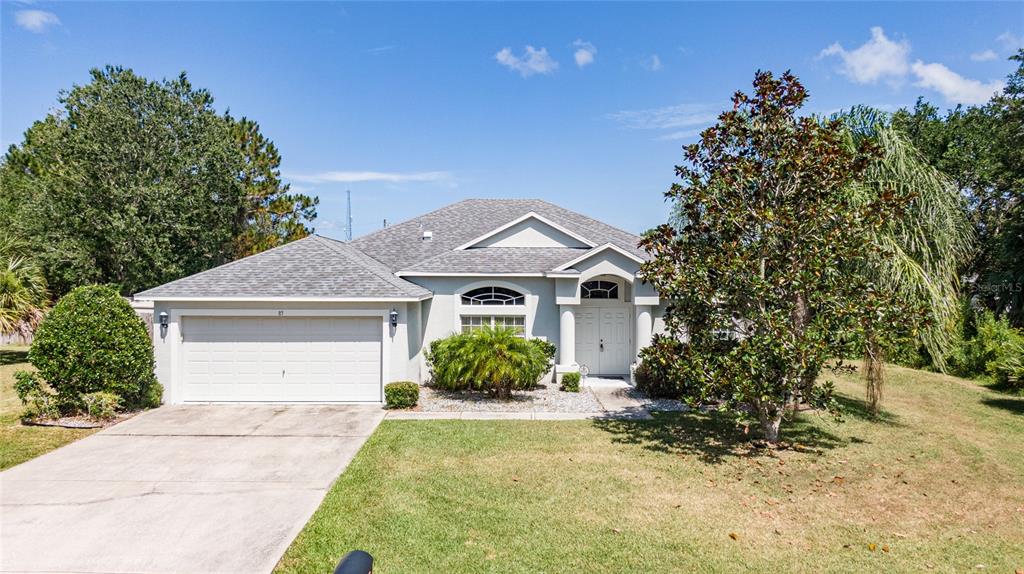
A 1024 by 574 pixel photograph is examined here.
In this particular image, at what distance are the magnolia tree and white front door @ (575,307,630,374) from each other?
20.6 feet

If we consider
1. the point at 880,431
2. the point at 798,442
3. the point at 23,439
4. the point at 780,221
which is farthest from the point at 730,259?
the point at 23,439

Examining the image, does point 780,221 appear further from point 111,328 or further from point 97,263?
point 97,263

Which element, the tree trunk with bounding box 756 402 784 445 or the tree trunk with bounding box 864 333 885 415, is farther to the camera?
the tree trunk with bounding box 864 333 885 415

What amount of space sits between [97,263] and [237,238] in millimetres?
6690

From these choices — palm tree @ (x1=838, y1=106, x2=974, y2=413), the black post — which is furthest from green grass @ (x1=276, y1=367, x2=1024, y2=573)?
the black post

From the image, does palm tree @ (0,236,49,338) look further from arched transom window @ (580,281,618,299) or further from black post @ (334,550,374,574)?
black post @ (334,550,374,574)

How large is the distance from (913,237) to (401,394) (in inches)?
515

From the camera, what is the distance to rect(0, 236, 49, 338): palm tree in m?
15.2

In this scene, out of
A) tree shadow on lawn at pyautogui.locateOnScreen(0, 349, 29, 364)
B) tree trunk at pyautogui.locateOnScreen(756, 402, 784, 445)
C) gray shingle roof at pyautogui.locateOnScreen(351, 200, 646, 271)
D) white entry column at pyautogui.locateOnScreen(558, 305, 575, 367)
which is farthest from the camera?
tree shadow on lawn at pyautogui.locateOnScreen(0, 349, 29, 364)

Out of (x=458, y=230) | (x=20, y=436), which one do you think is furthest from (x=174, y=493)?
(x=458, y=230)

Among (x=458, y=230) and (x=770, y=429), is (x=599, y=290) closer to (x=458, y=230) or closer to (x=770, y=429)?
(x=458, y=230)

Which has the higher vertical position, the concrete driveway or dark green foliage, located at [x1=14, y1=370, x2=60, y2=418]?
A: dark green foliage, located at [x1=14, y1=370, x2=60, y2=418]

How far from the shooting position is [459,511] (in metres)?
7.06

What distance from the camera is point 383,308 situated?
44.3ft
